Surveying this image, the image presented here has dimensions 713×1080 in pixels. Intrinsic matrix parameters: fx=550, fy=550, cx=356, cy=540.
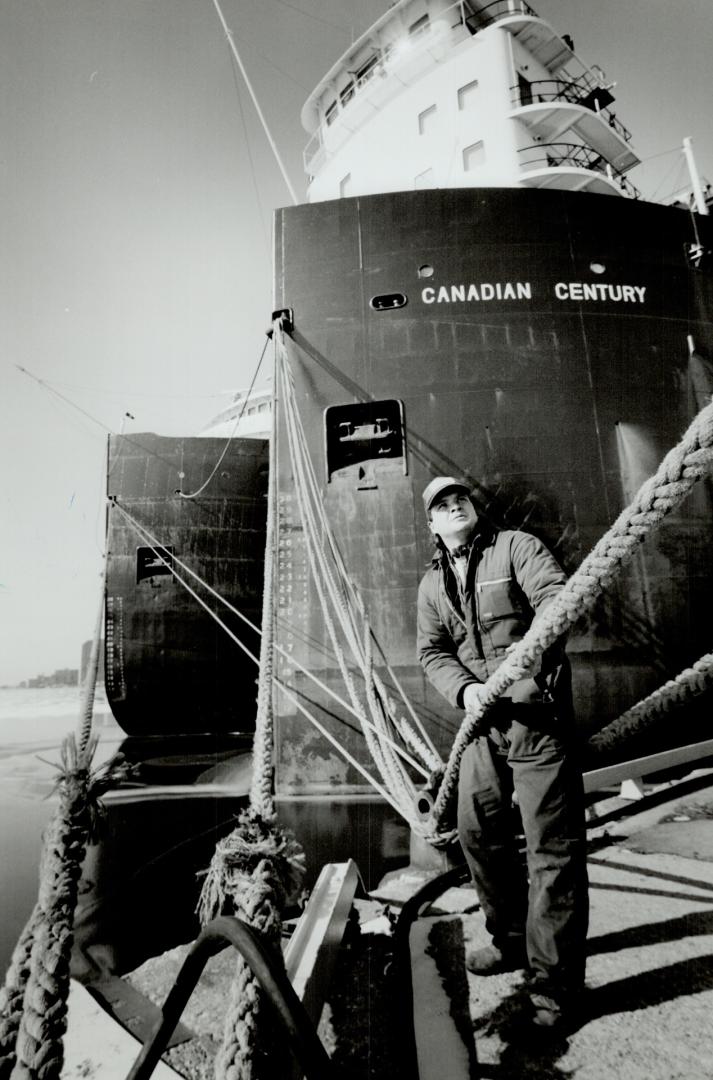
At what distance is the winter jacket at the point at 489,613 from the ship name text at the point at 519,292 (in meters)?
3.45

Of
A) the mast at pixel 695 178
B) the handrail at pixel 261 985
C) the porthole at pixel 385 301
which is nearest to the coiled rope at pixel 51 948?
the handrail at pixel 261 985

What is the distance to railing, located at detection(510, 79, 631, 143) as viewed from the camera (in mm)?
9172

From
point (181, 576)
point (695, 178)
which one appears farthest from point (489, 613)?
point (181, 576)

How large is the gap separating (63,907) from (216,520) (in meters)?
7.99

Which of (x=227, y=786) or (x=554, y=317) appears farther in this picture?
(x=227, y=786)

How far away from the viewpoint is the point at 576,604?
1.26 metres

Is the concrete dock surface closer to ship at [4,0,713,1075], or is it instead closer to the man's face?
ship at [4,0,713,1075]

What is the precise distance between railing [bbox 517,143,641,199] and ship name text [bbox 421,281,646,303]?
4.58 metres

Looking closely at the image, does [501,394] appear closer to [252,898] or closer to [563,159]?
[252,898]

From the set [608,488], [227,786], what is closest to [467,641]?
[608,488]

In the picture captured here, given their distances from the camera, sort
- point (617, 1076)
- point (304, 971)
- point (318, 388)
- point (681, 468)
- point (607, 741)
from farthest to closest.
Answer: point (318, 388)
point (607, 741)
point (304, 971)
point (617, 1076)
point (681, 468)

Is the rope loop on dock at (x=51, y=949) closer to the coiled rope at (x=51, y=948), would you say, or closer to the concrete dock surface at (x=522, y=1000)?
the coiled rope at (x=51, y=948)

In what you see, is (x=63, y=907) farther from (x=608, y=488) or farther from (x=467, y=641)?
(x=608, y=488)

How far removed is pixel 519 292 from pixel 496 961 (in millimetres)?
4866
